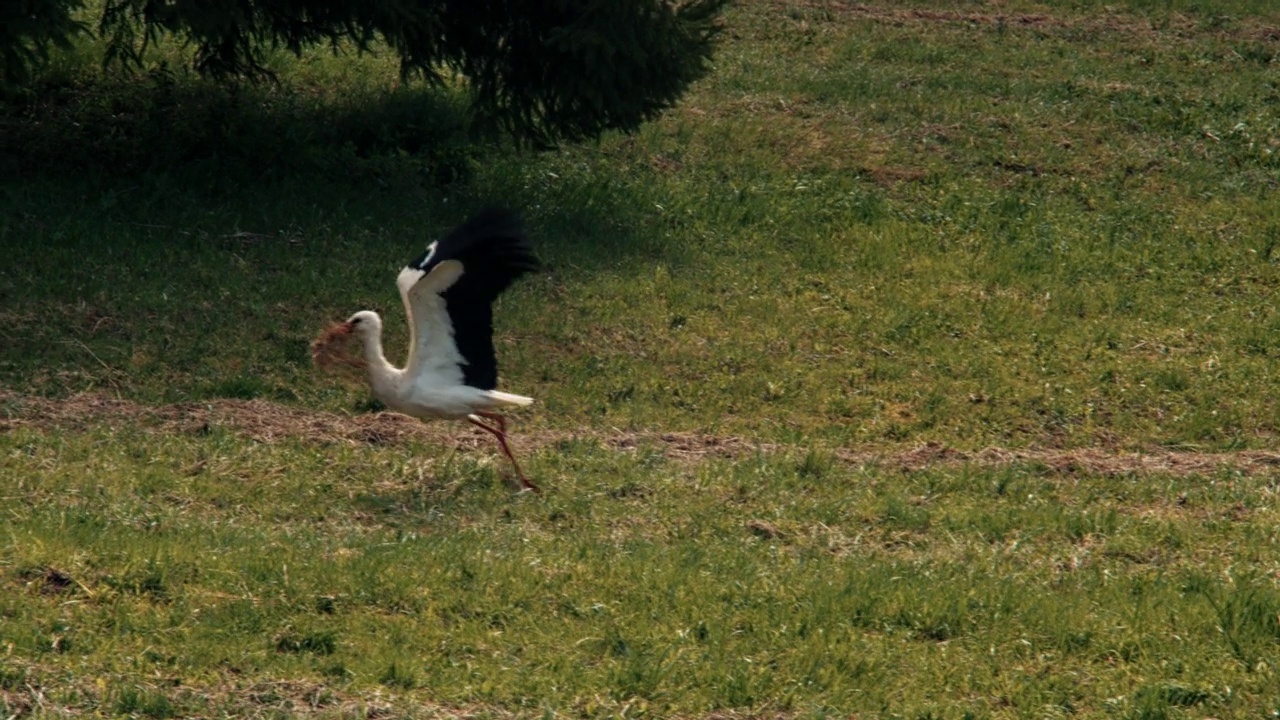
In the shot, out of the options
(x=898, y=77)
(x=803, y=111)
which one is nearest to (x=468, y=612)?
(x=803, y=111)

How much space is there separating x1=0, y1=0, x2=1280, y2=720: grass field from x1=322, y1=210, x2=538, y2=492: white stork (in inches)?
13.9

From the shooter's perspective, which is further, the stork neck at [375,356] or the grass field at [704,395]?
the stork neck at [375,356]

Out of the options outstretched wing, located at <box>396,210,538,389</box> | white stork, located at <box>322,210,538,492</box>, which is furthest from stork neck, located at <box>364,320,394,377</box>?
outstretched wing, located at <box>396,210,538,389</box>

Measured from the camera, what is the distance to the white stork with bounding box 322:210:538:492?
911 cm

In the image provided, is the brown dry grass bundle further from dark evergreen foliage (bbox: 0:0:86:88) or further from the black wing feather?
dark evergreen foliage (bbox: 0:0:86:88)

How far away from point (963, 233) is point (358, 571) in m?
9.01

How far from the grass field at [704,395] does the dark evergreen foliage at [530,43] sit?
87 centimetres

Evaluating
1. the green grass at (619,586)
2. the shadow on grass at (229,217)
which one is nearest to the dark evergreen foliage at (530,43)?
the shadow on grass at (229,217)

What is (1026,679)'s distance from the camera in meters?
6.87

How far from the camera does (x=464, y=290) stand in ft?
30.6

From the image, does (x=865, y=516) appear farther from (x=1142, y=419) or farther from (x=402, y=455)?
(x=1142, y=419)

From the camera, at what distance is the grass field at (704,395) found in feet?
22.5

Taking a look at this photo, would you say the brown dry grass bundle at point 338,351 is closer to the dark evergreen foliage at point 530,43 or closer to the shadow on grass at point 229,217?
the shadow on grass at point 229,217

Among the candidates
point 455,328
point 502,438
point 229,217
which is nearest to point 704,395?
point 502,438
